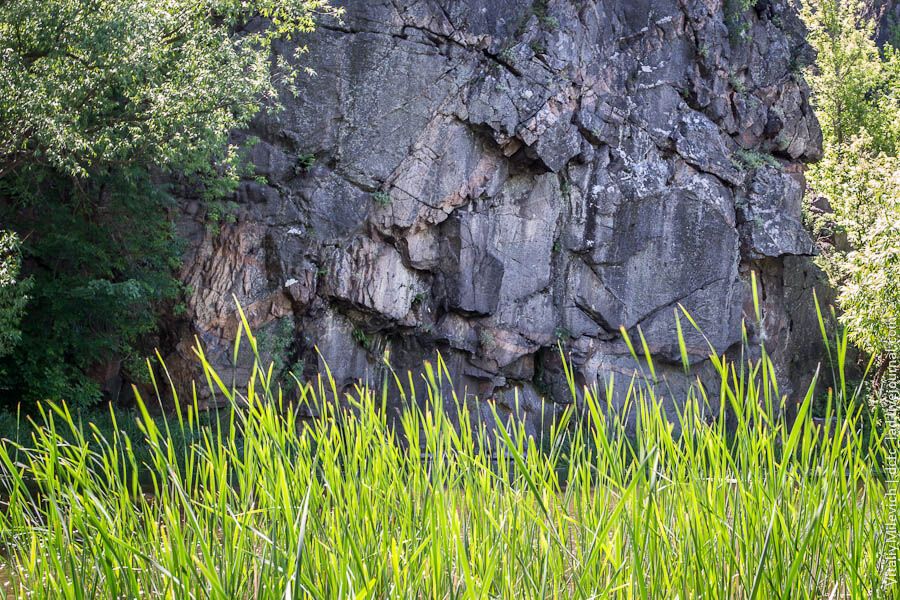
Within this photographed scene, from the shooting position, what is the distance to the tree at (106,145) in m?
8.82

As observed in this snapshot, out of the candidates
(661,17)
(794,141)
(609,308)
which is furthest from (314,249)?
(794,141)

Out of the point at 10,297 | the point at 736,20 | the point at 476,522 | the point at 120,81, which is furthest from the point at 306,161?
the point at 476,522

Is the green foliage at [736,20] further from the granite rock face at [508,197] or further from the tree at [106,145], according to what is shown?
the tree at [106,145]

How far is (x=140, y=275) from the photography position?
11.7 meters

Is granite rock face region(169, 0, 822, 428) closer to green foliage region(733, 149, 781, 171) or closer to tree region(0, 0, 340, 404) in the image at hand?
green foliage region(733, 149, 781, 171)

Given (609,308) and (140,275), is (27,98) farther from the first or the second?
(609,308)

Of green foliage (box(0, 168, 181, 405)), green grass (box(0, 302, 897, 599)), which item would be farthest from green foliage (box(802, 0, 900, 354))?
green grass (box(0, 302, 897, 599))

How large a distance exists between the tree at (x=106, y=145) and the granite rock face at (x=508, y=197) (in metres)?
0.93

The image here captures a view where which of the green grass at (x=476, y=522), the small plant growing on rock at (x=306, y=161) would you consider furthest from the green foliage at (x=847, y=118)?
the green grass at (x=476, y=522)

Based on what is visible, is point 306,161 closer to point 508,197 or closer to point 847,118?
point 508,197

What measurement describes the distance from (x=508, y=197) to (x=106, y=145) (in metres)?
6.85

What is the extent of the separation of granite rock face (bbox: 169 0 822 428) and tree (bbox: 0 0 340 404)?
93 centimetres

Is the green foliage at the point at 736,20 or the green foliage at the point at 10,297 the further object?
the green foliage at the point at 736,20

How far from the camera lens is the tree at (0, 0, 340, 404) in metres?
8.82
